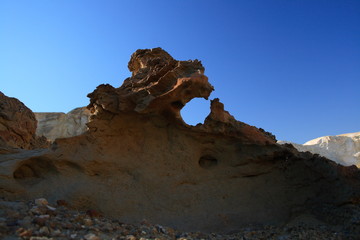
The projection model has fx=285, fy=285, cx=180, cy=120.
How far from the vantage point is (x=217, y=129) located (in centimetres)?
616

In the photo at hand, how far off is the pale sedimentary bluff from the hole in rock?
2 cm

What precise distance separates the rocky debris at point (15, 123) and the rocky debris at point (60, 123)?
45.4 feet

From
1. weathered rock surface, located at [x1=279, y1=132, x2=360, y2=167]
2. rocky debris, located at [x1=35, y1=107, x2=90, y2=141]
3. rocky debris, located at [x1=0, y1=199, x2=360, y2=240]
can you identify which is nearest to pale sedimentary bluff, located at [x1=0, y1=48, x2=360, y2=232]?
rocky debris, located at [x1=0, y1=199, x2=360, y2=240]

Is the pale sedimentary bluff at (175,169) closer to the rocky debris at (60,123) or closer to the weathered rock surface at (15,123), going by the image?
the weathered rock surface at (15,123)

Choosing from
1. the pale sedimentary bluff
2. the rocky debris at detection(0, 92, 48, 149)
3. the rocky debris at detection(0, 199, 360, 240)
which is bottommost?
the rocky debris at detection(0, 199, 360, 240)

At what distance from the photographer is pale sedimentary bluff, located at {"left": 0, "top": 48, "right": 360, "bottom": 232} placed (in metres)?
5.21

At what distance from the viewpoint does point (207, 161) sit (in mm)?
6484

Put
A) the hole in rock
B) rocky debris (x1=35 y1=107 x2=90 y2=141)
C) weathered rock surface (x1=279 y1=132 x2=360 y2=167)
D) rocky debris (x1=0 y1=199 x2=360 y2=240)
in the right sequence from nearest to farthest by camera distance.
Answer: rocky debris (x1=0 y1=199 x2=360 y2=240)
the hole in rock
rocky debris (x1=35 y1=107 x2=90 y2=141)
weathered rock surface (x1=279 y1=132 x2=360 y2=167)

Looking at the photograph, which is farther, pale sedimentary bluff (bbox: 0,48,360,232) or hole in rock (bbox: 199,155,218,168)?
hole in rock (bbox: 199,155,218,168)

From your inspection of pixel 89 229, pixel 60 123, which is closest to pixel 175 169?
pixel 89 229

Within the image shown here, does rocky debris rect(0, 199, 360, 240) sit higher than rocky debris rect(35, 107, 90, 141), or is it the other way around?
rocky debris rect(35, 107, 90, 141)

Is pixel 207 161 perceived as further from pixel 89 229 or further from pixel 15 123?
pixel 15 123

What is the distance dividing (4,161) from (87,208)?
1724 millimetres

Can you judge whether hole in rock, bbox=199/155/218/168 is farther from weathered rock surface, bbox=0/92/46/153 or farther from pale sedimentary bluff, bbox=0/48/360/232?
weathered rock surface, bbox=0/92/46/153
